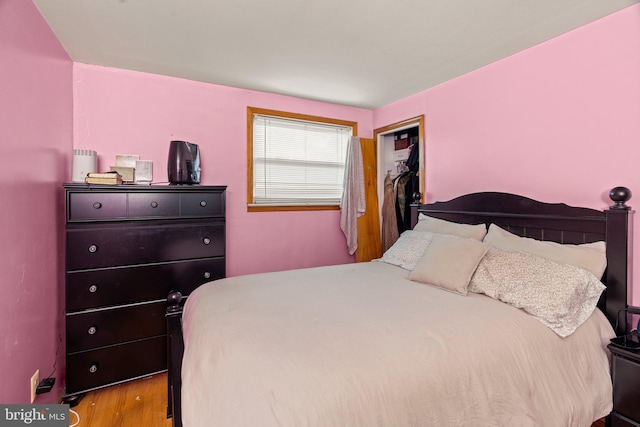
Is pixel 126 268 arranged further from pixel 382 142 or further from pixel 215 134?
pixel 382 142

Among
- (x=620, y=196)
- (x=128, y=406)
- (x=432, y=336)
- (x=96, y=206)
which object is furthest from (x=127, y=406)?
(x=620, y=196)

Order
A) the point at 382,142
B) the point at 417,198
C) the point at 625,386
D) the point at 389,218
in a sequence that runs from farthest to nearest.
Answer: the point at 382,142 < the point at 389,218 < the point at 417,198 < the point at 625,386

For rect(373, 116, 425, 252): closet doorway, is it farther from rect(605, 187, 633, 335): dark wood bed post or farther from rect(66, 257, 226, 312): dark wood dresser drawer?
rect(66, 257, 226, 312): dark wood dresser drawer

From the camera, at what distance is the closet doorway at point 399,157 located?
3.49m

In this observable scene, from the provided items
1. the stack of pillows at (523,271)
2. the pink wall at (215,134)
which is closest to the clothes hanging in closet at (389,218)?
the pink wall at (215,134)

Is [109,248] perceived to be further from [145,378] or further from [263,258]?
[263,258]

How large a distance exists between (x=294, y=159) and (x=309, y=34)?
5.04ft

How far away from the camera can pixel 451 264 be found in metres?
1.97

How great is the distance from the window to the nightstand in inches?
102

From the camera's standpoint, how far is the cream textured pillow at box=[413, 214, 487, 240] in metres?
2.30

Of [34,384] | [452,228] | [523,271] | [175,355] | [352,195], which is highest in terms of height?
[352,195]

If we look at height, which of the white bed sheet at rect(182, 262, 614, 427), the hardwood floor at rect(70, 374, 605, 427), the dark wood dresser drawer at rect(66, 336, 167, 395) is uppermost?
the white bed sheet at rect(182, 262, 614, 427)

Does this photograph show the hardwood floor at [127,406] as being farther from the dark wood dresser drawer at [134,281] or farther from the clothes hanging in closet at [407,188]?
the clothes hanging in closet at [407,188]

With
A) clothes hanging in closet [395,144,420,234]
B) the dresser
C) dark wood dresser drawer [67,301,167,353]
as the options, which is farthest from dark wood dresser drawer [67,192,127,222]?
clothes hanging in closet [395,144,420,234]
